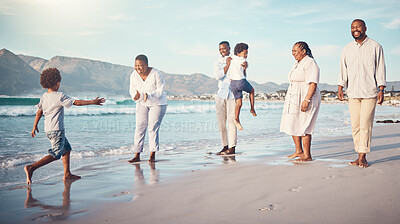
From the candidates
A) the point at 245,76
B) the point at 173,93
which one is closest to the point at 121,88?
the point at 173,93

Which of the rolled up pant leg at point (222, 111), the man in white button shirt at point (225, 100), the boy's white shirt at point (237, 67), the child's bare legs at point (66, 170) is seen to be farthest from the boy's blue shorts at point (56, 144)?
the boy's white shirt at point (237, 67)

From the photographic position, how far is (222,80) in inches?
253

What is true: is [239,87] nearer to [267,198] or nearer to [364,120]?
[364,120]

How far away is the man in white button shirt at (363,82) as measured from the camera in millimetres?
4371

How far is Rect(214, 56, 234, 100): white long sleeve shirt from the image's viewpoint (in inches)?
250

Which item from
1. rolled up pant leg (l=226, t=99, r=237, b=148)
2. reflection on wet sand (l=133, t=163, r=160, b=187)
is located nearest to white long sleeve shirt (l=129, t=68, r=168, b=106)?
reflection on wet sand (l=133, t=163, r=160, b=187)

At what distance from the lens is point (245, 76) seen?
252 inches

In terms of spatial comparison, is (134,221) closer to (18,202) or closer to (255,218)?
(255,218)

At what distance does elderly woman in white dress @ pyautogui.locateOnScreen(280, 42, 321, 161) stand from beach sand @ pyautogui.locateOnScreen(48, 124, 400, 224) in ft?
2.38

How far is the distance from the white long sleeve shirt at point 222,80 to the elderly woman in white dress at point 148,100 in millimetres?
1331

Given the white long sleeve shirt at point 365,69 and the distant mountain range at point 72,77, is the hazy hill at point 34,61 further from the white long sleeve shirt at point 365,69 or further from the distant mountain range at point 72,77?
the white long sleeve shirt at point 365,69

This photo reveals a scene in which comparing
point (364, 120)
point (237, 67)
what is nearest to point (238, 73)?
point (237, 67)

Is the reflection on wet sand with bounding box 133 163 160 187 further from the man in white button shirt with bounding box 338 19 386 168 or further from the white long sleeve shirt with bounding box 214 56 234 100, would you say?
the man in white button shirt with bounding box 338 19 386 168

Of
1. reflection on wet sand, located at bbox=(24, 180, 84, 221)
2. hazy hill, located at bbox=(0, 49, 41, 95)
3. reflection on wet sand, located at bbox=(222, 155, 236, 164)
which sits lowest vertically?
reflection on wet sand, located at bbox=(222, 155, 236, 164)
